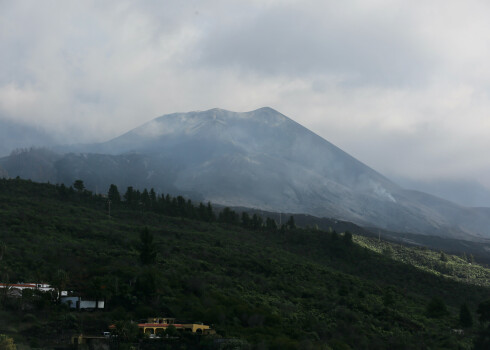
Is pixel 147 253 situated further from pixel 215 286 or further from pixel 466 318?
pixel 466 318

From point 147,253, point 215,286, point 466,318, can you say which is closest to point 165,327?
point 215,286

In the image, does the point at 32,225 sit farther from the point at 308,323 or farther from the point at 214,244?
the point at 308,323

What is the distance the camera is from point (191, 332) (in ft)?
129

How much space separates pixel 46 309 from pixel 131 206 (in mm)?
62508

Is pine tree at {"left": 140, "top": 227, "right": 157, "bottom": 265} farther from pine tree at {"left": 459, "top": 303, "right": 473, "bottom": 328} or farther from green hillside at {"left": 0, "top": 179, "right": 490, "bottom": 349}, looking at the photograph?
pine tree at {"left": 459, "top": 303, "right": 473, "bottom": 328}

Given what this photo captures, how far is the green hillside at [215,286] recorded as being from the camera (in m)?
41.4

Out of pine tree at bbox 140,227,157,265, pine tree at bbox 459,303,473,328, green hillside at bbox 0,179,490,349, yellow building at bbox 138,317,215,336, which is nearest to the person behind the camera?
yellow building at bbox 138,317,215,336

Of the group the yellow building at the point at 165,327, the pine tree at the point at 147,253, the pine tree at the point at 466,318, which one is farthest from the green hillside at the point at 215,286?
the yellow building at the point at 165,327

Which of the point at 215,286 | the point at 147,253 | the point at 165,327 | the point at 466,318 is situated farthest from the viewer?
the point at 147,253

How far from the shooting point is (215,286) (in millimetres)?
52312

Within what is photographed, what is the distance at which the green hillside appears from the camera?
4141 cm

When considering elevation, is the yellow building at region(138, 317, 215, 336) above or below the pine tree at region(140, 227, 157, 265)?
below

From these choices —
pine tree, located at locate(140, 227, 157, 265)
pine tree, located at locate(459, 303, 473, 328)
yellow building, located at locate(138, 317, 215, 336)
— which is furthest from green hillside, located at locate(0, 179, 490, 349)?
yellow building, located at locate(138, 317, 215, 336)

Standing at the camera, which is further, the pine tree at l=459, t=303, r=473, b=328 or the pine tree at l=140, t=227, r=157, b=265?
the pine tree at l=140, t=227, r=157, b=265
